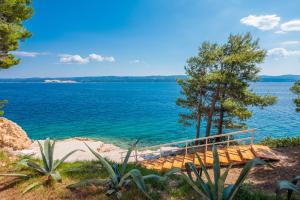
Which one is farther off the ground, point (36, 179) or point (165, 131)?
point (36, 179)

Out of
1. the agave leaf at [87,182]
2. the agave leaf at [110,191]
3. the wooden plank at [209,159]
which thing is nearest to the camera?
the agave leaf at [110,191]

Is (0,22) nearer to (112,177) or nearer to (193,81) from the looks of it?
(112,177)

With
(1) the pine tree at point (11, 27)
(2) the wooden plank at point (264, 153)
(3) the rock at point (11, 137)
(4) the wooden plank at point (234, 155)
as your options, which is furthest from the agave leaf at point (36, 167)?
(3) the rock at point (11, 137)

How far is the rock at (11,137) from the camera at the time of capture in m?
14.2

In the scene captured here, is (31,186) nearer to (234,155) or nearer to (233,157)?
(233,157)

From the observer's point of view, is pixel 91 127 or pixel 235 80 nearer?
pixel 235 80

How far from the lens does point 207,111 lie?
1532cm

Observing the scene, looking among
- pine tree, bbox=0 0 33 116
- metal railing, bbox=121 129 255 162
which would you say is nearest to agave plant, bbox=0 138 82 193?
metal railing, bbox=121 129 255 162

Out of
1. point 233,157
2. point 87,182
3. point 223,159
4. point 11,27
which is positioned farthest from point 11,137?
point 233,157

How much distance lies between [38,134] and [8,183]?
89.5ft

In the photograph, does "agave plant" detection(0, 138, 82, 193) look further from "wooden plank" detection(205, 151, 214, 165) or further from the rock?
the rock

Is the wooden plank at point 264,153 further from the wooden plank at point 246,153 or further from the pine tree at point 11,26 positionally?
the pine tree at point 11,26

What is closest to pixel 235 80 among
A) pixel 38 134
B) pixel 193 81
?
pixel 193 81

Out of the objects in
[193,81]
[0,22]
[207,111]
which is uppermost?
[0,22]
